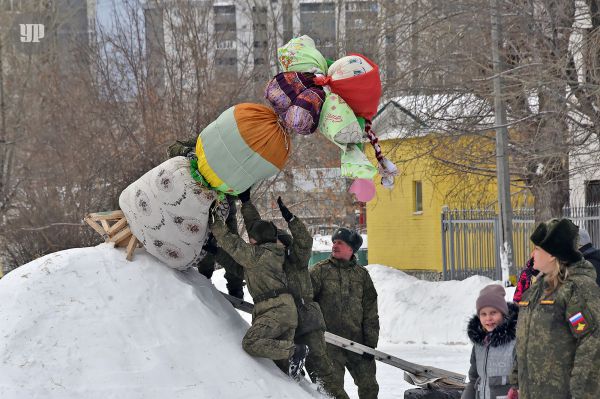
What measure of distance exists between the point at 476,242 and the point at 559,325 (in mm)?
16530

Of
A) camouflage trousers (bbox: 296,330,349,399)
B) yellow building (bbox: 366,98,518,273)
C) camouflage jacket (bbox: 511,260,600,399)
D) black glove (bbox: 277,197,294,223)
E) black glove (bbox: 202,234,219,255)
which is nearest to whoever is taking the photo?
camouflage jacket (bbox: 511,260,600,399)

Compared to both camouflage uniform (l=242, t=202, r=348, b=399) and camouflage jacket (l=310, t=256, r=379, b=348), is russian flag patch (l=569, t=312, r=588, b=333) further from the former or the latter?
camouflage jacket (l=310, t=256, r=379, b=348)

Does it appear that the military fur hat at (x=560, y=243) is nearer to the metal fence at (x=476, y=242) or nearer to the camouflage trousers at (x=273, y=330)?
the camouflage trousers at (x=273, y=330)

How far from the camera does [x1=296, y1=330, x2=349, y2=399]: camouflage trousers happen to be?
671cm

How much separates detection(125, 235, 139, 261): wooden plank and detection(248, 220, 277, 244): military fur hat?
0.71 m

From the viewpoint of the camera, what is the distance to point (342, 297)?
7848 mm

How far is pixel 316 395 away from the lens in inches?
247

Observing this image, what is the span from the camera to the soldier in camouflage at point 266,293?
598 cm

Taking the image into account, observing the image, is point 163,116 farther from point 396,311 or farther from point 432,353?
point 432,353

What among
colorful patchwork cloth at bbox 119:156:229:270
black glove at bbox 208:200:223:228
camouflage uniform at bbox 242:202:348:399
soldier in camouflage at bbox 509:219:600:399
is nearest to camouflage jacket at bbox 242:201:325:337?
camouflage uniform at bbox 242:202:348:399

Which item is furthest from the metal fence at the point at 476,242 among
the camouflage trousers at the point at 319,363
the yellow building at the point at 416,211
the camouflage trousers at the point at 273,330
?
the camouflage trousers at the point at 273,330

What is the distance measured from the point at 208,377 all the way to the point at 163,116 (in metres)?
14.8

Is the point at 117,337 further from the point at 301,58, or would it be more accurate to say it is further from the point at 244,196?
the point at 301,58

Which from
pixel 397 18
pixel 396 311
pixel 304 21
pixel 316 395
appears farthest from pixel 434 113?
pixel 304 21
